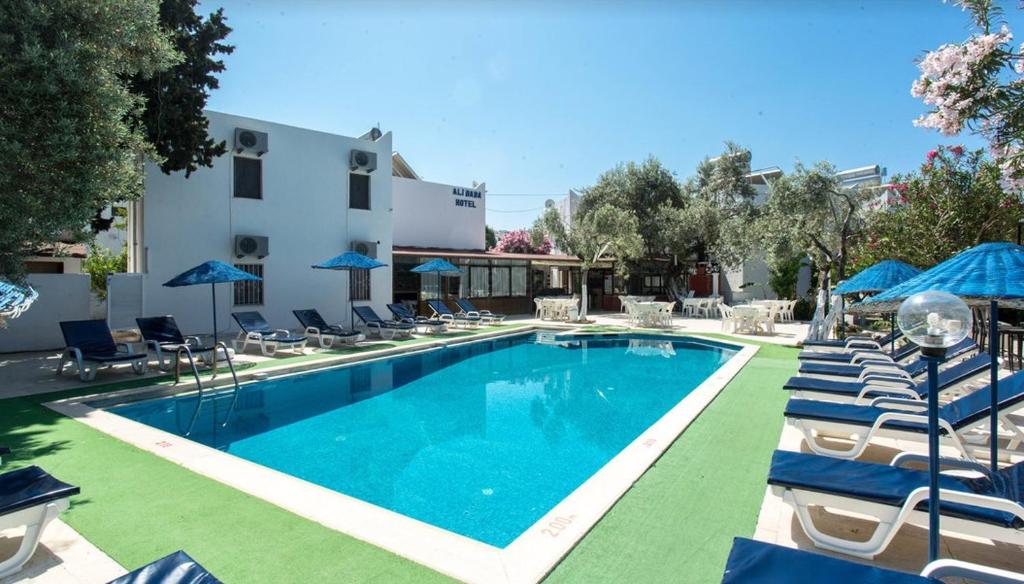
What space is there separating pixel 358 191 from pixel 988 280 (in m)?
17.7

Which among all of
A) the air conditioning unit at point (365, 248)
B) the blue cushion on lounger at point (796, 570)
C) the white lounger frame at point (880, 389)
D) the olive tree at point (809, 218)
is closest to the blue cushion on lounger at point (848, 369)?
the white lounger frame at point (880, 389)

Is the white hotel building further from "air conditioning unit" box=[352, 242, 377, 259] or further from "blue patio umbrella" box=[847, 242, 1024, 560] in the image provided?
"blue patio umbrella" box=[847, 242, 1024, 560]

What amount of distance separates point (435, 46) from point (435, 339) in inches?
313

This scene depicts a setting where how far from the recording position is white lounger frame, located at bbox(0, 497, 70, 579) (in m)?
2.89

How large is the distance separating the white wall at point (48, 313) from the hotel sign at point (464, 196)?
13830 mm

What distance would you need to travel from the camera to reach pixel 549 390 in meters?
9.73

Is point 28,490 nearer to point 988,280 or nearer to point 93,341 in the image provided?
point 988,280

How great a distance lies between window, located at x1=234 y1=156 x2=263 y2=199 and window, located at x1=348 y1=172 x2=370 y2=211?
9.76 ft

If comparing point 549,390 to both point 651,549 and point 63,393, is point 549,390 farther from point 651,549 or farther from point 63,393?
point 63,393

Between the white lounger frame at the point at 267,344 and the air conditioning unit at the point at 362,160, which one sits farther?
the air conditioning unit at the point at 362,160

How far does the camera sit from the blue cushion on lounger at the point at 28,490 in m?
2.92

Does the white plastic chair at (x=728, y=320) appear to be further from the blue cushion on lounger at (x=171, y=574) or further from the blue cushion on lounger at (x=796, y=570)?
the blue cushion on lounger at (x=171, y=574)

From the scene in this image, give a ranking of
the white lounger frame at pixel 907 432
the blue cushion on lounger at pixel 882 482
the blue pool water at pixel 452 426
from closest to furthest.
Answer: the blue cushion on lounger at pixel 882 482 → the white lounger frame at pixel 907 432 → the blue pool water at pixel 452 426

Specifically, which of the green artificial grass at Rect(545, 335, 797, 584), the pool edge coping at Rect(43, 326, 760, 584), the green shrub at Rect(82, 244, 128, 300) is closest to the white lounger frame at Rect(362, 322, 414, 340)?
the pool edge coping at Rect(43, 326, 760, 584)
